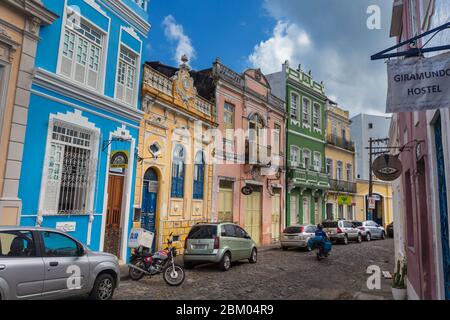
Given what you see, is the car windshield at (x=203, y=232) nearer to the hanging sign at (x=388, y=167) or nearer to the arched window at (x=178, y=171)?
the arched window at (x=178, y=171)

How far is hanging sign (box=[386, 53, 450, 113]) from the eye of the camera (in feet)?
13.4

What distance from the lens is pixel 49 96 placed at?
10.3 m

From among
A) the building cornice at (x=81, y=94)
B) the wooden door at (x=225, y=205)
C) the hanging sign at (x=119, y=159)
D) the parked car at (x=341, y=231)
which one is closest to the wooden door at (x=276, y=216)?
the parked car at (x=341, y=231)

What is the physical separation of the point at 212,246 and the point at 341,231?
13377mm

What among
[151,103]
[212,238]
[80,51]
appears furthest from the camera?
[151,103]

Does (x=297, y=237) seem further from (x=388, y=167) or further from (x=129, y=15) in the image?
(x=129, y=15)

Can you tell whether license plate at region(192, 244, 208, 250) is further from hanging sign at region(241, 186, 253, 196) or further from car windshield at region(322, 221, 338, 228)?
car windshield at region(322, 221, 338, 228)

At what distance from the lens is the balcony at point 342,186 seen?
3024 cm

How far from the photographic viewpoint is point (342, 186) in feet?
103

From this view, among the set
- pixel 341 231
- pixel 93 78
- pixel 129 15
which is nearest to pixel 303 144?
pixel 341 231

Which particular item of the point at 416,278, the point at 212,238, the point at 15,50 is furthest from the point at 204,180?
the point at 416,278

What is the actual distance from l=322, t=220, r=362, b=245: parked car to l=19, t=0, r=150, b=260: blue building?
576 inches
